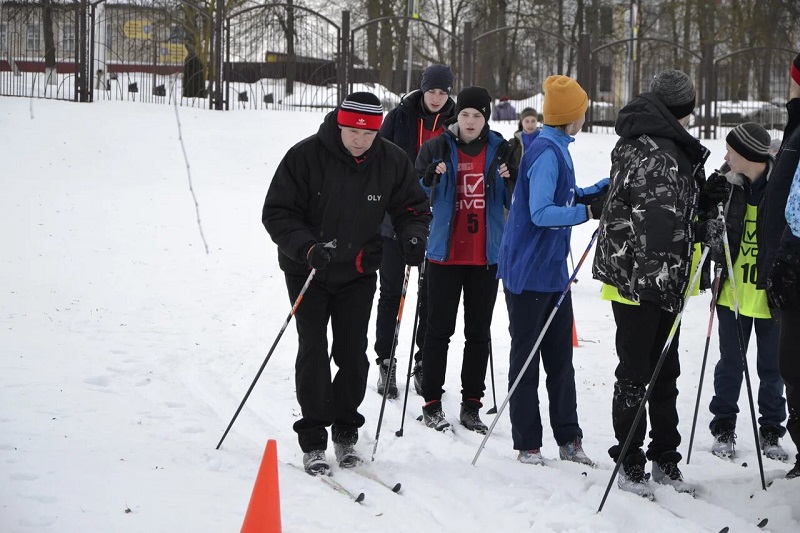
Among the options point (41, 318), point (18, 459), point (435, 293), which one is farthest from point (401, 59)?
point (18, 459)

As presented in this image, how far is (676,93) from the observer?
424 cm

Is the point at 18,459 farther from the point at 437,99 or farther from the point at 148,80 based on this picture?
the point at 148,80

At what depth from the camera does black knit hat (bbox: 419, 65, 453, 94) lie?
20.0 feet

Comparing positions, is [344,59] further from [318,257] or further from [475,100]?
[318,257]

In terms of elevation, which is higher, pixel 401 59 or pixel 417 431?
pixel 401 59

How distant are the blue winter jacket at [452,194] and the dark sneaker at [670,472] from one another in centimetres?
154

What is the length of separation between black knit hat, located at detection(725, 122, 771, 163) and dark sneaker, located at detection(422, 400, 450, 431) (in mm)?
2229

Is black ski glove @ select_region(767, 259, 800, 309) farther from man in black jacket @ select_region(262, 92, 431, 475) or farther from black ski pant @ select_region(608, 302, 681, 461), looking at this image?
man in black jacket @ select_region(262, 92, 431, 475)

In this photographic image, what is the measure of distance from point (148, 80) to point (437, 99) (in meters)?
12.1

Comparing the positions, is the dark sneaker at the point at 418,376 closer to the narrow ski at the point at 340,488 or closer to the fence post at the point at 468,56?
the narrow ski at the point at 340,488

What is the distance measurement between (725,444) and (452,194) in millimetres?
2112

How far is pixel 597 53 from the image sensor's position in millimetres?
18719

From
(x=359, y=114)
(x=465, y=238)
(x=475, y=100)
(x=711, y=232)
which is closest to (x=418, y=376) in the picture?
(x=465, y=238)

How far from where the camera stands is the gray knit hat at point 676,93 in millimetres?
4250
